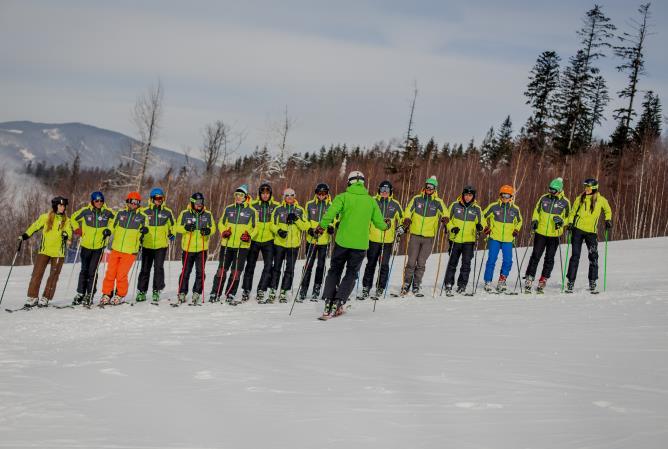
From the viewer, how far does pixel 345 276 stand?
8352 millimetres

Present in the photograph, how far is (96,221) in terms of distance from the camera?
10531 millimetres

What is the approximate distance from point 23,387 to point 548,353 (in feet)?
15.5

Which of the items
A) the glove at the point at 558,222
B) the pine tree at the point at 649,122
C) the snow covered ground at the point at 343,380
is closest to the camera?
the snow covered ground at the point at 343,380

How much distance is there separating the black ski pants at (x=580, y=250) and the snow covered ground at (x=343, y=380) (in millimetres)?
2206

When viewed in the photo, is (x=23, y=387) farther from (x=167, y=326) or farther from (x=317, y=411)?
(x=167, y=326)

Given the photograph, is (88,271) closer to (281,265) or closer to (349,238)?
(281,265)

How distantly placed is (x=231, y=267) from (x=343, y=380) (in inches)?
255

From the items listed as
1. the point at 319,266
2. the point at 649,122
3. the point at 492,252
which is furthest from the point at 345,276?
the point at 649,122

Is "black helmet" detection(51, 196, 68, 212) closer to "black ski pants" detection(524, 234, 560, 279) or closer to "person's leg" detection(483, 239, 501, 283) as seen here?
"person's leg" detection(483, 239, 501, 283)

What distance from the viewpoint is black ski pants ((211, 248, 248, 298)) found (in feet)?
34.6

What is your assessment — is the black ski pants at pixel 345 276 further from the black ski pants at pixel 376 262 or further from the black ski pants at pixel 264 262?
the black ski pants at pixel 264 262

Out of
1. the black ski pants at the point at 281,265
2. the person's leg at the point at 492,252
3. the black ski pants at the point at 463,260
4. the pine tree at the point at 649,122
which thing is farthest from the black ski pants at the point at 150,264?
the pine tree at the point at 649,122

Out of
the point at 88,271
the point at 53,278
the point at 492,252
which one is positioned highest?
the point at 492,252

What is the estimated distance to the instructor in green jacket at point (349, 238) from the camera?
823 centimetres
